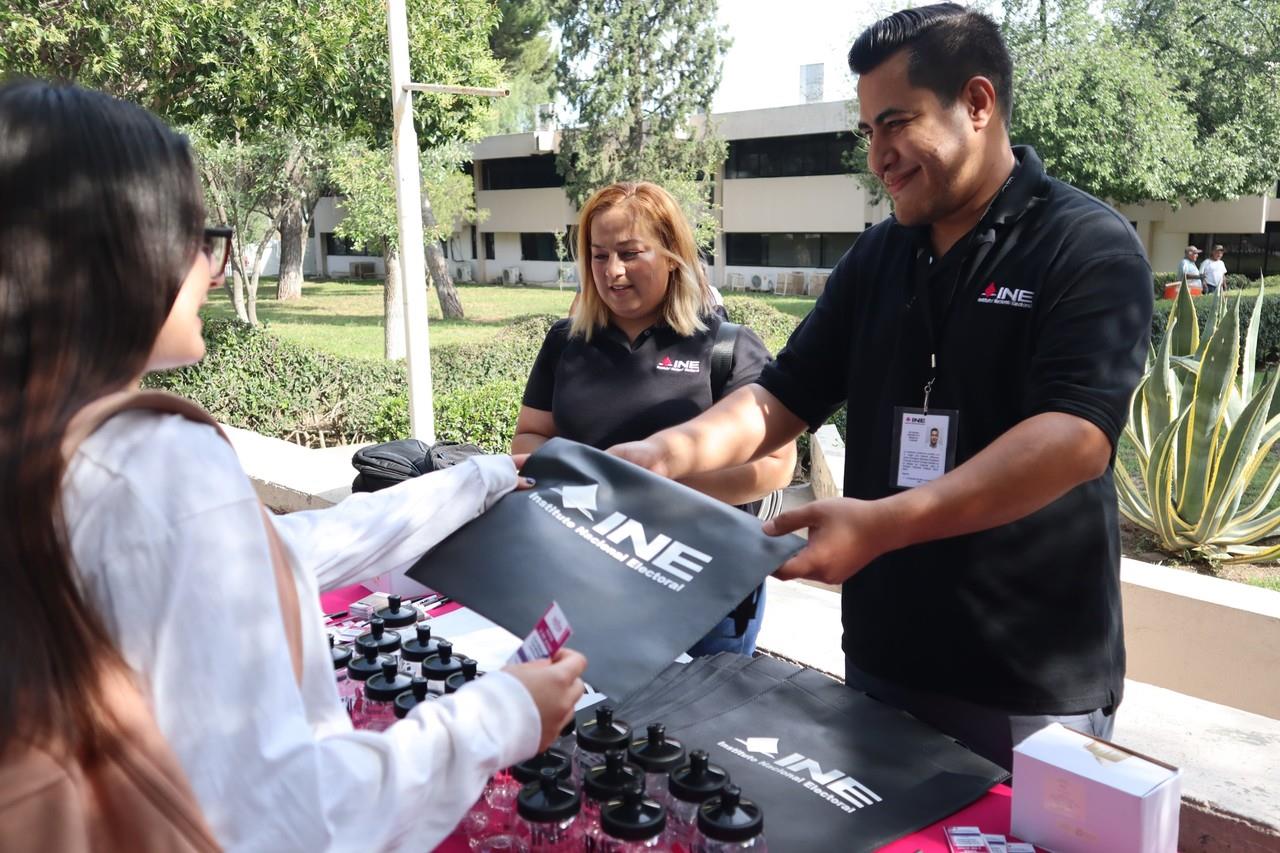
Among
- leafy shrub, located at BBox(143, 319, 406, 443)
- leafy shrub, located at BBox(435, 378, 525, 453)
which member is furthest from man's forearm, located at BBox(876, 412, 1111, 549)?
leafy shrub, located at BBox(143, 319, 406, 443)

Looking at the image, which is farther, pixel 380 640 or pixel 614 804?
pixel 380 640

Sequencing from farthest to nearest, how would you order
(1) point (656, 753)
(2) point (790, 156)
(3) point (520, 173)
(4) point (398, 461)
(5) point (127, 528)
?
(3) point (520, 173) < (2) point (790, 156) < (4) point (398, 461) < (1) point (656, 753) < (5) point (127, 528)

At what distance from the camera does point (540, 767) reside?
1.59 metres

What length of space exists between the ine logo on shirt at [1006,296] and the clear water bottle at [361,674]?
4.40 ft

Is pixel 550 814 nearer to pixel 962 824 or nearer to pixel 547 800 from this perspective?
pixel 547 800

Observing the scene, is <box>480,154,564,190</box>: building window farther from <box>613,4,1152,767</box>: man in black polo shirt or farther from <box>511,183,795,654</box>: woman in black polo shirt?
<box>613,4,1152,767</box>: man in black polo shirt

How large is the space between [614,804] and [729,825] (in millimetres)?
168

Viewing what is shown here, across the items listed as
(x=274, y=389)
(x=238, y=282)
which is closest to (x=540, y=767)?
(x=274, y=389)

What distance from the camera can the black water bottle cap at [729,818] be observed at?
4.68ft

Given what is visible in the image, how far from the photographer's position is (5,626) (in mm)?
958

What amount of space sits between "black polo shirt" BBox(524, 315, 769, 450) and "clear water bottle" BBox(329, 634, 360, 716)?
1.24 metres

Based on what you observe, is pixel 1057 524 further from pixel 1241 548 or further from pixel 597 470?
pixel 1241 548

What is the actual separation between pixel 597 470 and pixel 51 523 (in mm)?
1132

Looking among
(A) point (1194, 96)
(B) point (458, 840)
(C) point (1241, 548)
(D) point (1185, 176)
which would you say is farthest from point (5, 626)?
(A) point (1194, 96)
